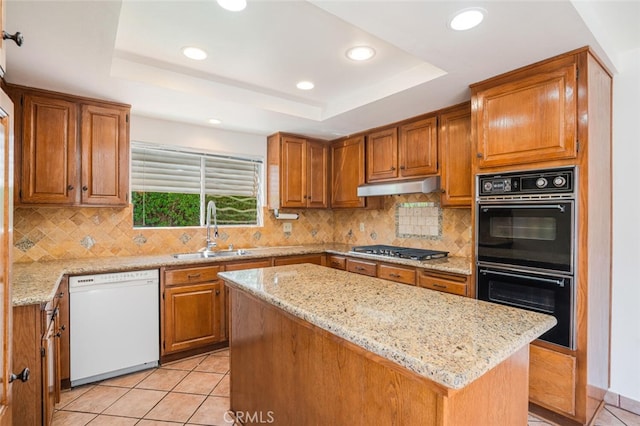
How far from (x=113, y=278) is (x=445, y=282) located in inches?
104

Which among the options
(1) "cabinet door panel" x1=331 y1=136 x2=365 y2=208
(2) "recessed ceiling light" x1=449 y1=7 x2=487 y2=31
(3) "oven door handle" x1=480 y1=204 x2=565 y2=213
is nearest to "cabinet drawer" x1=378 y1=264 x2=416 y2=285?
(3) "oven door handle" x1=480 y1=204 x2=565 y2=213

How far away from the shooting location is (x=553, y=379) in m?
2.09

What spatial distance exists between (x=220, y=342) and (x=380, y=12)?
3013mm

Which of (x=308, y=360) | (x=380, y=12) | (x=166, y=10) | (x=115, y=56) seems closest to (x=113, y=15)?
(x=166, y=10)

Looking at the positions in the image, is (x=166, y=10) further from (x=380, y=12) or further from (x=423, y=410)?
(x=423, y=410)

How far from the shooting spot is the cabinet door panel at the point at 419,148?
126 inches

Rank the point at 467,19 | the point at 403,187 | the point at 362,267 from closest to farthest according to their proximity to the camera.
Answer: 1. the point at 467,19
2. the point at 403,187
3. the point at 362,267

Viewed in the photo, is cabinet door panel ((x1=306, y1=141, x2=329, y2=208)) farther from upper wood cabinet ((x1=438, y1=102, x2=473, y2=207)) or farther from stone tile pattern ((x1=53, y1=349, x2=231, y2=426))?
stone tile pattern ((x1=53, y1=349, x2=231, y2=426))

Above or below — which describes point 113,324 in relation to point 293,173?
below

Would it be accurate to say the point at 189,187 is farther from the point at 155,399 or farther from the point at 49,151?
the point at 155,399

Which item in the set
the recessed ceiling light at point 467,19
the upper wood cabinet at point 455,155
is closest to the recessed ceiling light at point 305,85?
the upper wood cabinet at point 455,155

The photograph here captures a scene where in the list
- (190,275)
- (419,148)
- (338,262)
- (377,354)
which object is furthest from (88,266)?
(419,148)

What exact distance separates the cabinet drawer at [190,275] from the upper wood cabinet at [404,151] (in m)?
1.99

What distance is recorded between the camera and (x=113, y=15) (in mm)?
1653
